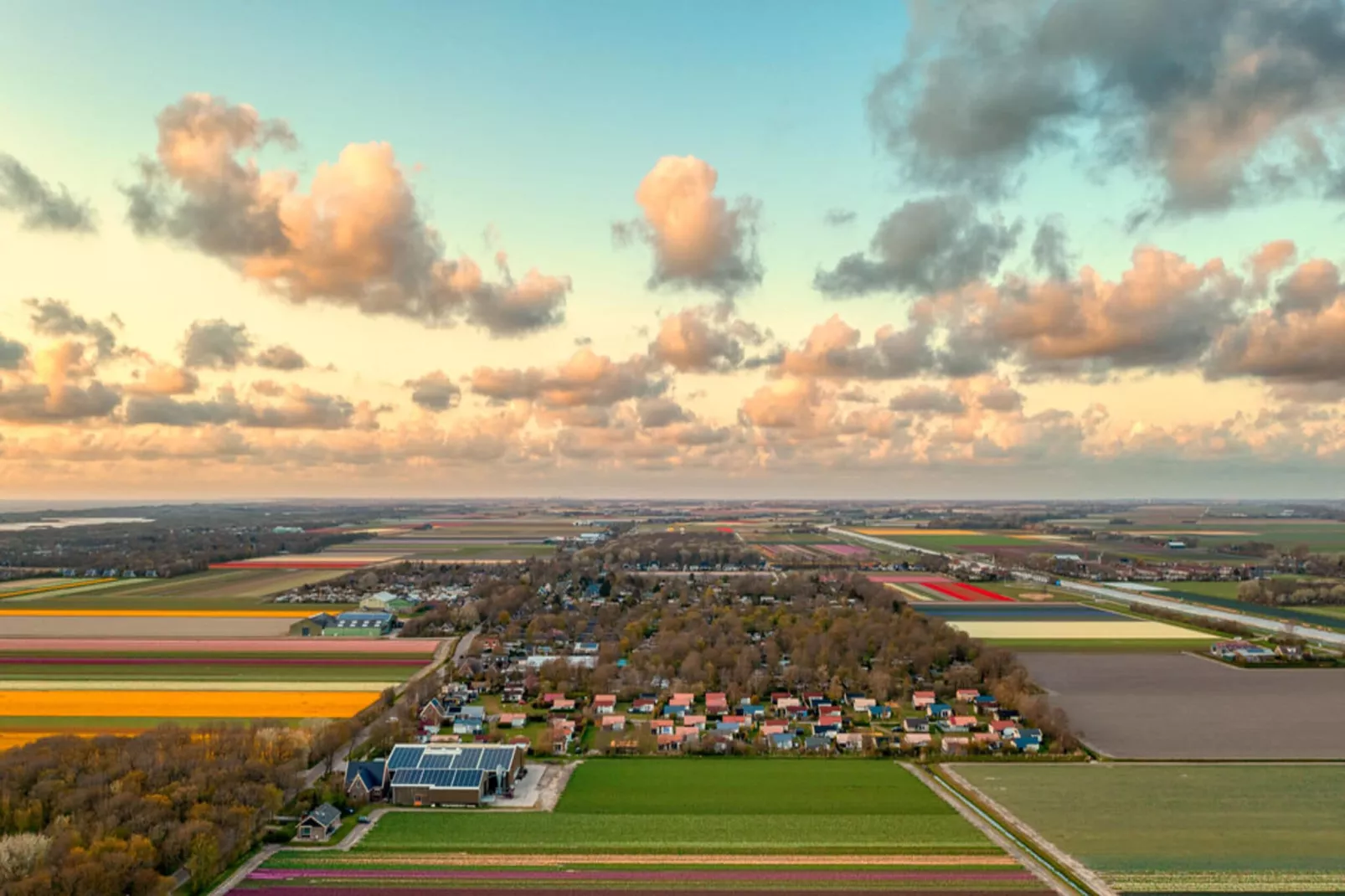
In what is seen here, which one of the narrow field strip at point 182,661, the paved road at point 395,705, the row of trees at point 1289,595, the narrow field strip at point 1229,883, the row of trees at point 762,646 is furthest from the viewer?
the row of trees at point 1289,595

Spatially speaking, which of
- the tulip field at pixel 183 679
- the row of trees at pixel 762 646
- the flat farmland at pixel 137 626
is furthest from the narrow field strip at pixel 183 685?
the flat farmland at pixel 137 626

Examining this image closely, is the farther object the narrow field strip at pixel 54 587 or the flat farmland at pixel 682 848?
the narrow field strip at pixel 54 587

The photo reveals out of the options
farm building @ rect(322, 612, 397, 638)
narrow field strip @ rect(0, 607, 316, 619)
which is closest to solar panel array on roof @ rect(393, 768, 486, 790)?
farm building @ rect(322, 612, 397, 638)

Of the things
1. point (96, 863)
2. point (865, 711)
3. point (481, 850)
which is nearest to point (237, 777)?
point (96, 863)

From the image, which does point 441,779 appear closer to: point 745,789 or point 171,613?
point 745,789

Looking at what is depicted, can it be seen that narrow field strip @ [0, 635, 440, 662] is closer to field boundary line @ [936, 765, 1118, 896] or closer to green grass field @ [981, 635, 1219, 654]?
field boundary line @ [936, 765, 1118, 896]

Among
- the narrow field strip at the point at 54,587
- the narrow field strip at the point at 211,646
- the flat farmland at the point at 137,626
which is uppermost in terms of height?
the narrow field strip at the point at 211,646

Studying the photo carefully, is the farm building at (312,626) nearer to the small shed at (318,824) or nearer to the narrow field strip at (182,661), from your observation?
the narrow field strip at (182,661)

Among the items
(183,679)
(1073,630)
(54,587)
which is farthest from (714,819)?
(54,587)
